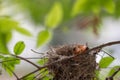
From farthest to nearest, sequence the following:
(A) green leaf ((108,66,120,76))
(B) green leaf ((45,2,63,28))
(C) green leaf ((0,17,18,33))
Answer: (B) green leaf ((45,2,63,28))
(C) green leaf ((0,17,18,33))
(A) green leaf ((108,66,120,76))

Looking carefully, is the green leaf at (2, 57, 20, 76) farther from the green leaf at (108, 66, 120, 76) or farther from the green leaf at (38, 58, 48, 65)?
the green leaf at (108, 66, 120, 76)

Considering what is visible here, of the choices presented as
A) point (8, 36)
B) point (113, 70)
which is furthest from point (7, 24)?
point (113, 70)

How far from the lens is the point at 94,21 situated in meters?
1.52

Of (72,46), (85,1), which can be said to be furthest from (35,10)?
(72,46)

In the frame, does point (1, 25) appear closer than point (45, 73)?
No

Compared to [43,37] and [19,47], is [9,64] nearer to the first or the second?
[19,47]

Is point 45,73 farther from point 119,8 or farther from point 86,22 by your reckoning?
point 119,8

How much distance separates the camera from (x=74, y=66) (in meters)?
0.95

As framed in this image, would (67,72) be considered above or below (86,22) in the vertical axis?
below

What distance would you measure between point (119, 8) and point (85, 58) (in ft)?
2.65

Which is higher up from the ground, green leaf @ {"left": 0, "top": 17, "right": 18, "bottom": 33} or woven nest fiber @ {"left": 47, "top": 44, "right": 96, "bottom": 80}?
green leaf @ {"left": 0, "top": 17, "right": 18, "bottom": 33}

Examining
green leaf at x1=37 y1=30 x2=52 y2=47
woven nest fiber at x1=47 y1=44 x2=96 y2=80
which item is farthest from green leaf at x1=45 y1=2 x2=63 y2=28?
woven nest fiber at x1=47 y1=44 x2=96 y2=80

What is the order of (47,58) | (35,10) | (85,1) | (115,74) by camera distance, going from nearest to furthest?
(115,74)
(47,58)
(85,1)
(35,10)

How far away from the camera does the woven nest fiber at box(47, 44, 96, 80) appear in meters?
0.93
